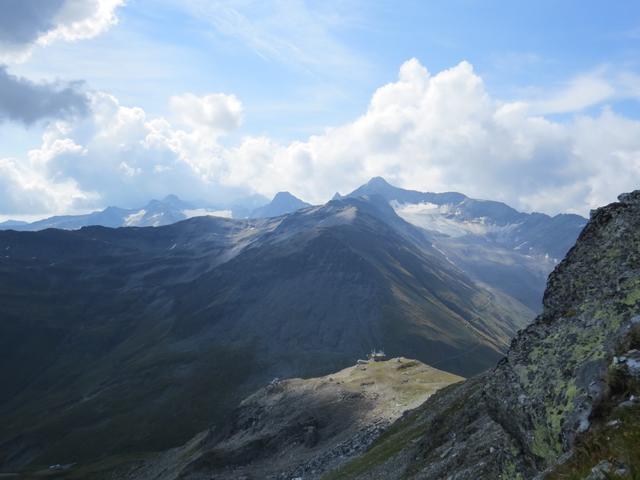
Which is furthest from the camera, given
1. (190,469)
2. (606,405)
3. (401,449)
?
(190,469)

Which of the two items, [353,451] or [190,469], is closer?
[353,451]

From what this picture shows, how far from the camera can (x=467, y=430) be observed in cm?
3422

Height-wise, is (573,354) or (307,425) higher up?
(573,354)

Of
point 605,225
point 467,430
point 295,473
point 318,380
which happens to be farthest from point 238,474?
point 605,225

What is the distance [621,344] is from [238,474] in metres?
75.3

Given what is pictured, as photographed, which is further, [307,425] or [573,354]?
[307,425]

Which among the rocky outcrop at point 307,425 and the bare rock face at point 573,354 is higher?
the bare rock face at point 573,354

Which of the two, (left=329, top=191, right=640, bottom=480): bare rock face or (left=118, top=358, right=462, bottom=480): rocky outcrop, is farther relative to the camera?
(left=118, top=358, right=462, bottom=480): rocky outcrop

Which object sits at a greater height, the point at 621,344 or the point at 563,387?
the point at 621,344

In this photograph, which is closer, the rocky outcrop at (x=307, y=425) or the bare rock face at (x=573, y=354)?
the bare rock face at (x=573, y=354)

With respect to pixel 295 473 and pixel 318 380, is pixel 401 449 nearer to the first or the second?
pixel 295 473

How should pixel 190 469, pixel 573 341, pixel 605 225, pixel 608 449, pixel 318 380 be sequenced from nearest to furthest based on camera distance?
pixel 608 449
pixel 573 341
pixel 605 225
pixel 190 469
pixel 318 380

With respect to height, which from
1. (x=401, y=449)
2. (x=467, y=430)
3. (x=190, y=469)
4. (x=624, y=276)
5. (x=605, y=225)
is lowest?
(x=190, y=469)

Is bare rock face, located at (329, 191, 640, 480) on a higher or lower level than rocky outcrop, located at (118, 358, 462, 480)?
higher
